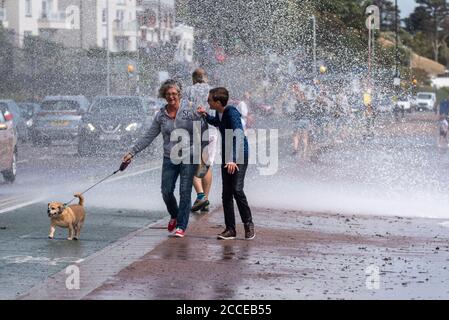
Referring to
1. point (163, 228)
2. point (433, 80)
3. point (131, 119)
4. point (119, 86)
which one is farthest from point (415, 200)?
point (433, 80)

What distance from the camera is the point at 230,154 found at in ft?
46.2

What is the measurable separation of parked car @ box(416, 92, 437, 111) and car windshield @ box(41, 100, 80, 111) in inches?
2778

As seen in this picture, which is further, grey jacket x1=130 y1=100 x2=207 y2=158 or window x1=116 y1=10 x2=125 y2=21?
window x1=116 y1=10 x2=125 y2=21

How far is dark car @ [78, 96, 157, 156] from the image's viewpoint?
113 ft

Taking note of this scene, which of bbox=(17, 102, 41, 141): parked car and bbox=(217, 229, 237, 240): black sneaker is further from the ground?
bbox=(17, 102, 41, 141): parked car

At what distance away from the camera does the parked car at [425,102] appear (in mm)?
109819

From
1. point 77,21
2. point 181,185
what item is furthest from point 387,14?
point 181,185

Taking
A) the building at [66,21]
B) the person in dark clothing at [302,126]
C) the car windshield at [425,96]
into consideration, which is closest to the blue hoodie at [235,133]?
the person in dark clothing at [302,126]

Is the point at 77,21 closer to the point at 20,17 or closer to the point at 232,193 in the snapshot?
the point at 20,17

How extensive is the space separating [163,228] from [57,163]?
628 inches

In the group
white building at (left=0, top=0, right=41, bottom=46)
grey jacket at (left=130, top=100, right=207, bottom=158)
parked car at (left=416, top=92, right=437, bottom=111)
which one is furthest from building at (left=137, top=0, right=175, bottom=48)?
parked car at (left=416, top=92, right=437, bottom=111)

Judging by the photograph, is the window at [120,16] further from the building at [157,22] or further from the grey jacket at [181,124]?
the grey jacket at [181,124]

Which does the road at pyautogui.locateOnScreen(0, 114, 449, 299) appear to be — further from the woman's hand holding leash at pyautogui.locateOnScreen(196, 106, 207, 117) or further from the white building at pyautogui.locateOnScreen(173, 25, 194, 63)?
the white building at pyautogui.locateOnScreen(173, 25, 194, 63)

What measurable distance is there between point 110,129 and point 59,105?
21.7ft
